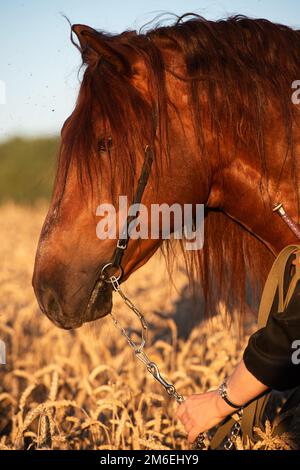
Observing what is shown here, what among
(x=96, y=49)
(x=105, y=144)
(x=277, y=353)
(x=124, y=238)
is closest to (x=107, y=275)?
(x=124, y=238)

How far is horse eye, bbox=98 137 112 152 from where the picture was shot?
2.65 m

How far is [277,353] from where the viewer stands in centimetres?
235

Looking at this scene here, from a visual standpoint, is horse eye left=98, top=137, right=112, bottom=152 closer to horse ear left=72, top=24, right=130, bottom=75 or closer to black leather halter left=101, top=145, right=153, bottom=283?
black leather halter left=101, top=145, right=153, bottom=283

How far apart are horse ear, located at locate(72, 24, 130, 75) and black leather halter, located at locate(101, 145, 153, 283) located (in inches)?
14.1

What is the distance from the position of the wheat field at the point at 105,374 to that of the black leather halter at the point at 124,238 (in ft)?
2.28

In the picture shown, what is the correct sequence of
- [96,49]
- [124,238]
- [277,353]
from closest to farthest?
[277,353], [96,49], [124,238]

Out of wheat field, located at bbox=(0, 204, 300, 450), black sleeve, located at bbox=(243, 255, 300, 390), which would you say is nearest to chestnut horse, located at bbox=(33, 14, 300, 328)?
black sleeve, located at bbox=(243, 255, 300, 390)

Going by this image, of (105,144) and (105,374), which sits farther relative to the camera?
(105,374)
